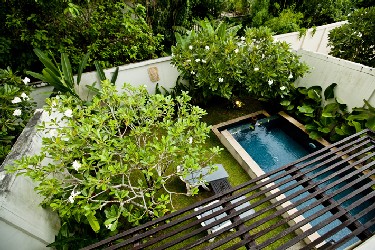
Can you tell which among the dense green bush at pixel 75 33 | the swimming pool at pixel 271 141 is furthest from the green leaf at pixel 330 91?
the dense green bush at pixel 75 33

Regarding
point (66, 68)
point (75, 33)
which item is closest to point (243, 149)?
point (66, 68)

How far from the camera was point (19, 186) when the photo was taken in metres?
2.69

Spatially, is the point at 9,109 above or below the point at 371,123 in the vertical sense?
above

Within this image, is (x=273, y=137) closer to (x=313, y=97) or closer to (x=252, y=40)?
(x=313, y=97)

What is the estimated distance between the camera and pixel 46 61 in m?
4.58

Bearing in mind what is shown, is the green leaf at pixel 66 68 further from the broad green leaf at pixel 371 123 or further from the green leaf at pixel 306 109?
the broad green leaf at pixel 371 123

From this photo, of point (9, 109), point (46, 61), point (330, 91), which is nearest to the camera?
point (9, 109)

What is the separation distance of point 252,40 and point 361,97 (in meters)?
3.04

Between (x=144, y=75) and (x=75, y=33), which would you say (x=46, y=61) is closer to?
(x=75, y=33)

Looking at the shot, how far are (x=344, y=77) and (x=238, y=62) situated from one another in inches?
113

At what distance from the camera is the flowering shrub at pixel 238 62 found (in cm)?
517

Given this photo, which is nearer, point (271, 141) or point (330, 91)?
point (330, 91)

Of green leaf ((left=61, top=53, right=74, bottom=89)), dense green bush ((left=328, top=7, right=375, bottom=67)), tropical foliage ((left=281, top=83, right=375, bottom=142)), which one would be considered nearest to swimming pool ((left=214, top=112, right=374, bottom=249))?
tropical foliage ((left=281, top=83, right=375, bottom=142))

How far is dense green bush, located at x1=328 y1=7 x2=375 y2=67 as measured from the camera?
6.11m
